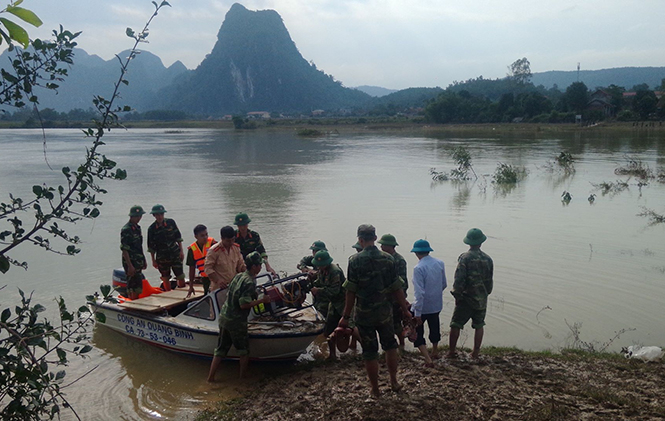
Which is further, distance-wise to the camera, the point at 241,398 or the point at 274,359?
the point at 274,359

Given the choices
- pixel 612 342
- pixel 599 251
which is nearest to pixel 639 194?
pixel 599 251

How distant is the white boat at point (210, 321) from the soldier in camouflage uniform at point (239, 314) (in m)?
0.21

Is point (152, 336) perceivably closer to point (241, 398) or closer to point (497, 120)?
point (241, 398)

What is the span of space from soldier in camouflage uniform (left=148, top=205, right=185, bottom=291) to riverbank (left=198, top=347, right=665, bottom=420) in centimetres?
347

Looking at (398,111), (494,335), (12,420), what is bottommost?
(494,335)

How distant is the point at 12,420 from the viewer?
334 cm

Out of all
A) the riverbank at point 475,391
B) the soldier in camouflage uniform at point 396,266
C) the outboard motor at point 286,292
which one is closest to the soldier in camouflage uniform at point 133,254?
the outboard motor at point 286,292

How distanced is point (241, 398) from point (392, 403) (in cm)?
184

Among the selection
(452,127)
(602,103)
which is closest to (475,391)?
(602,103)

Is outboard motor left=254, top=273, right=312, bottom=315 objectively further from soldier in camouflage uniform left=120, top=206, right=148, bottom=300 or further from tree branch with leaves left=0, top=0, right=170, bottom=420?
tree branch with leaves left=0, top=0, right=170, bottom=420

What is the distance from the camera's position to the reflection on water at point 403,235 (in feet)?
24.9

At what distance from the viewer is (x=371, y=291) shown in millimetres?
5199

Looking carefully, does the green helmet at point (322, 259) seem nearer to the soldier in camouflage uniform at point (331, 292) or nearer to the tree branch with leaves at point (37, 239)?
the soldier in camouflage uniform at point (331, 292)

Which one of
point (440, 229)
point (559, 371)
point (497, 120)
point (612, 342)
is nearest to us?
point (559, 371)
